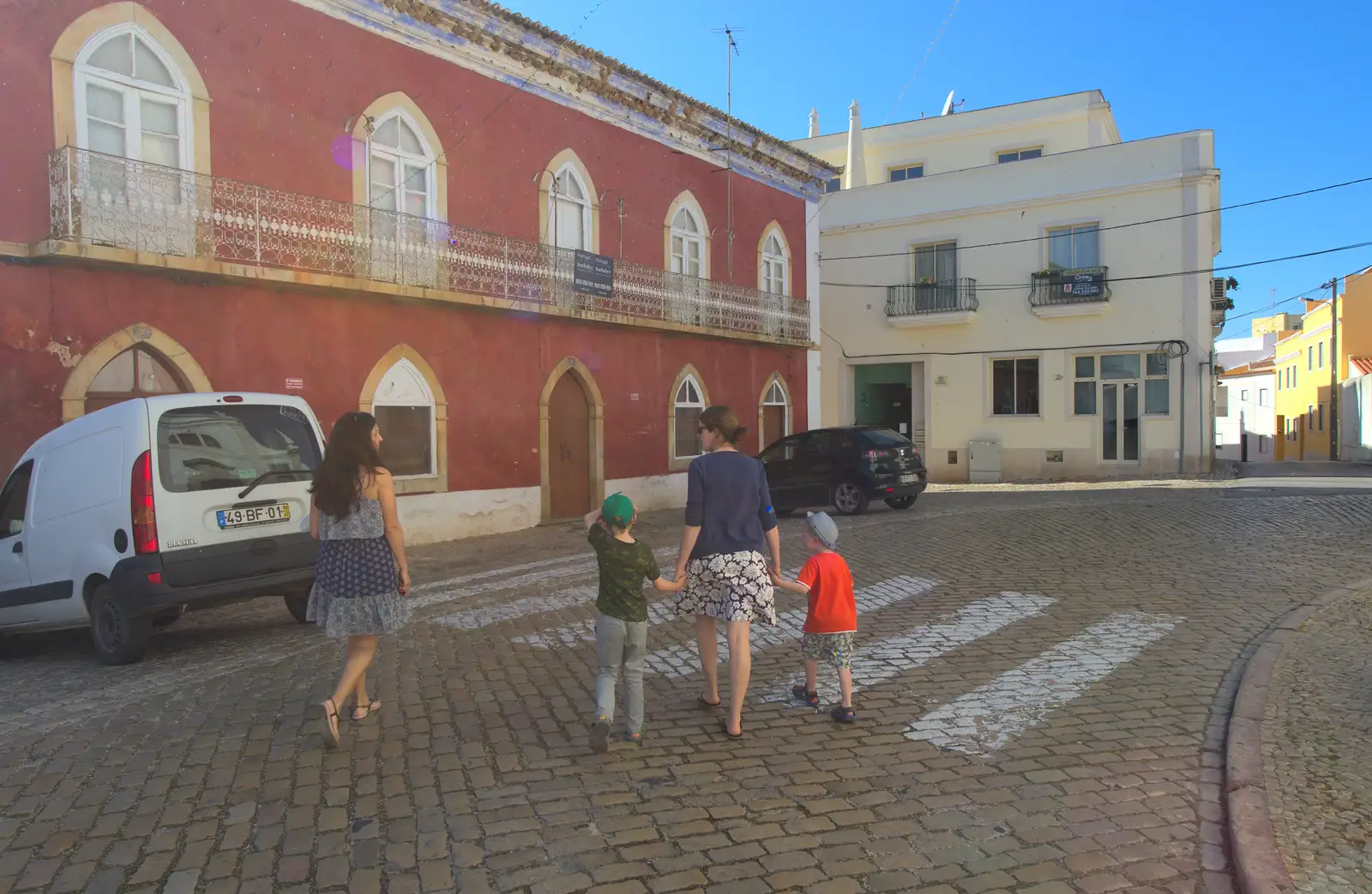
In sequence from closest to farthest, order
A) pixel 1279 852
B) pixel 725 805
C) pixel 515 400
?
pixel 1279 852 → pixel 725 805 → pixel 515 400

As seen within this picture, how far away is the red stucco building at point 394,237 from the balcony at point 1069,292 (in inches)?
334

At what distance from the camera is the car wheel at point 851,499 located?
1576 centimetres

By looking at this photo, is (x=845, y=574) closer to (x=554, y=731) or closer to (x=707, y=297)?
(x=554, y=731)

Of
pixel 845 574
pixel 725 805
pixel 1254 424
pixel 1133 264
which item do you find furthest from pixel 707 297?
pixel 1254 424

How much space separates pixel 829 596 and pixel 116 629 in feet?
17.5

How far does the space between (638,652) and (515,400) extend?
36.8ft

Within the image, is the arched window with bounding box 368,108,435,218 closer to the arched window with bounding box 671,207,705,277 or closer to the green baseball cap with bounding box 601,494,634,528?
the arched window with bounding box 671,207,705,277

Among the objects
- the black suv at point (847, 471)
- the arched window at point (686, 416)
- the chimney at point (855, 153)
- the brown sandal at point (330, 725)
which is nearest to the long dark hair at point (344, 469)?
the brown sandal at point (330, 725)

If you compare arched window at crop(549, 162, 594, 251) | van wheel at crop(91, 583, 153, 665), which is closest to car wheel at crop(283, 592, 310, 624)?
van wheel at crop(91, 583, 153, 665)

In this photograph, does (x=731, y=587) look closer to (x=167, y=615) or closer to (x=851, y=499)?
(x=167, y=615)

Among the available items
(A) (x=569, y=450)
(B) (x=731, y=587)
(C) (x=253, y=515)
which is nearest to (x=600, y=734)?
(B) (x=731, y=587)

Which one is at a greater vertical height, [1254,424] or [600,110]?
[600,110]

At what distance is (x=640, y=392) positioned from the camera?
59.5 feet

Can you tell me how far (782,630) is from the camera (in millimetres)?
7352
